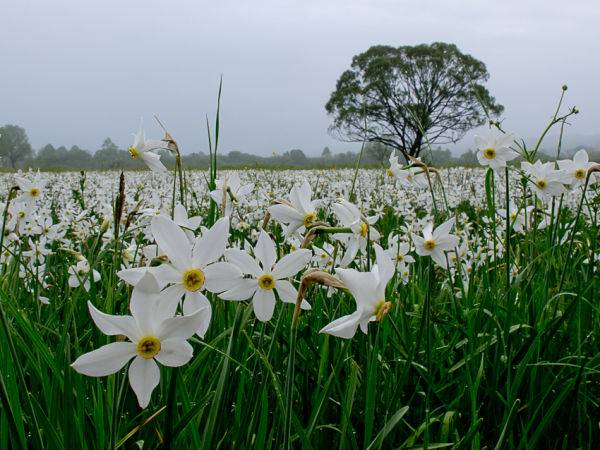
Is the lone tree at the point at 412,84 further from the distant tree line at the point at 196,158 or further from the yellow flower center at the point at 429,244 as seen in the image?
the yellow flower center at the point at 429,244

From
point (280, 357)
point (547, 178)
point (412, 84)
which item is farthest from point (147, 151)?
point (412, 84)

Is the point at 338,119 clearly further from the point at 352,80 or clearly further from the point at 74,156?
the point at 74,156

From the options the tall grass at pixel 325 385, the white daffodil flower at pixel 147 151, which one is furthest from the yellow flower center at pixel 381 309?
the white daffodil flower at pixel 147 151

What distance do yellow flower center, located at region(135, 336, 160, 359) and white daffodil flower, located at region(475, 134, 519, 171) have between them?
172cm

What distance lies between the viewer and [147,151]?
6.54ft

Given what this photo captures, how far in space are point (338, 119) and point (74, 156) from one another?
23.4 metres

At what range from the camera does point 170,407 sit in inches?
42.8

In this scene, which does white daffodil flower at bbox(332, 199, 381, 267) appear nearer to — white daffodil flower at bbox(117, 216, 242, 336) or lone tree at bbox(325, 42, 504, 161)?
white daffodil flower at bbox(117, 216, 242, 336)

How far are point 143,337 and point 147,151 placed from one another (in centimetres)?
122

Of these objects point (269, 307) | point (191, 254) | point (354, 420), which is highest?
point (191, 254)

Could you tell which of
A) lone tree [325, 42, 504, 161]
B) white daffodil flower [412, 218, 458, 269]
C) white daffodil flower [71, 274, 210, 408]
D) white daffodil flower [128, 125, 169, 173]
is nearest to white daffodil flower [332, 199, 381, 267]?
white daffodil flower [412, 218, 458, 269]

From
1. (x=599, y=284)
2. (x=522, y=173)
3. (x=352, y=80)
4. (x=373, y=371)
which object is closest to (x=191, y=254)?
(x=373, y=371)

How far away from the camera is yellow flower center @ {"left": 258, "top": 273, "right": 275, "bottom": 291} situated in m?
1.15

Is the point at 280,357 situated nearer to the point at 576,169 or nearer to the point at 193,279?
the point at 193,279
